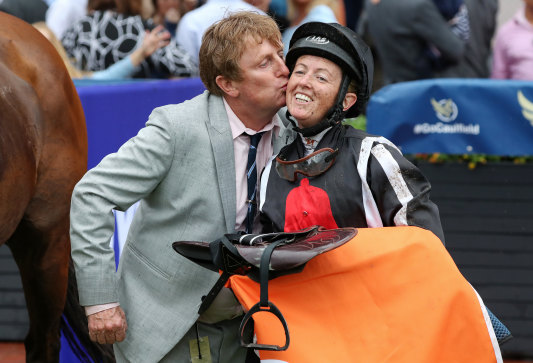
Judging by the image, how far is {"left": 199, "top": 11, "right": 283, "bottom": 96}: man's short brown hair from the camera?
A: 2.83 meters

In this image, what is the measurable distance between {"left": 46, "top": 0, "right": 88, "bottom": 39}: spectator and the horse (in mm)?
2692

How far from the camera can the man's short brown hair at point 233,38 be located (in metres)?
2.83

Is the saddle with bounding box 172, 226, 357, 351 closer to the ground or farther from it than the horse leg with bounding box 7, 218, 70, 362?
farther from it

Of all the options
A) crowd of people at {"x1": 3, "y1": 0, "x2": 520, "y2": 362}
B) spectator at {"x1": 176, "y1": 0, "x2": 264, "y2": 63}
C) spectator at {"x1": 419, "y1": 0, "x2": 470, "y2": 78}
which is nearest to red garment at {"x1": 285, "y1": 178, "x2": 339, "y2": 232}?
crowd of people at {"x1": 3, "y1": 0, "x2": 520, "y2": 362}

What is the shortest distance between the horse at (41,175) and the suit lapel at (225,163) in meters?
0.86

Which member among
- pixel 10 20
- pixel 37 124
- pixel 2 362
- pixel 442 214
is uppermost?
pixel 10 20

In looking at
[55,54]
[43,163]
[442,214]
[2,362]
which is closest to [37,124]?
[43,163]

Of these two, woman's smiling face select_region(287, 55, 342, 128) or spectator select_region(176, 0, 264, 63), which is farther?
spectator select_region(176, 0, 264, 63)

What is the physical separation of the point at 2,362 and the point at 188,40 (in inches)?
101

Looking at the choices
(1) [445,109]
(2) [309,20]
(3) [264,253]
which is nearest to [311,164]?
(3) [264,253]

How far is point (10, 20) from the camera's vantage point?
3.50 meters

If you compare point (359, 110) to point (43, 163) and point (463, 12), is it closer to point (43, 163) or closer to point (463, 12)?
point (43, 163)

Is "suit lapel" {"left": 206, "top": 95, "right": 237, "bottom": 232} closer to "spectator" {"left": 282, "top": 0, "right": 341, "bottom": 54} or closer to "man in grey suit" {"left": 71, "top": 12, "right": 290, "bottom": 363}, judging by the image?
"man in grey suit" {"left": 71, "top": 12, "right": 290, "bottom": 363}

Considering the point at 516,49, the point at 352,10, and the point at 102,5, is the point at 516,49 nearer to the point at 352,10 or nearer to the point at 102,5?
the point at 102,5
